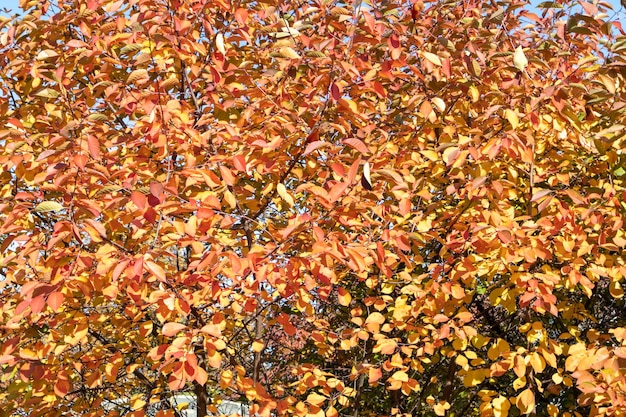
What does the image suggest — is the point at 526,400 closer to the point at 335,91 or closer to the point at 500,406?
the point at 500,406

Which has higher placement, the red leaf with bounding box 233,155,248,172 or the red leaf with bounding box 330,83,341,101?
the red leaf with bounding box 330,83,341,101

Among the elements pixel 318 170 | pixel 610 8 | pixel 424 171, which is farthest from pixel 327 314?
pixel 610 8

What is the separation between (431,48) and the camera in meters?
2.97

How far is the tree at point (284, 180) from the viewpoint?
2246 mm

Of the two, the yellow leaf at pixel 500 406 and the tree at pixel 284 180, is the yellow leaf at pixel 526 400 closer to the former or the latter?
the tree at pixel 284 180

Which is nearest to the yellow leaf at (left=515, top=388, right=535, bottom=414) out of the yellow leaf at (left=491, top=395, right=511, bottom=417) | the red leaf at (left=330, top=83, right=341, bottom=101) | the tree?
the tree

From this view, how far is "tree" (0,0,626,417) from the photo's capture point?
2246 millimetres

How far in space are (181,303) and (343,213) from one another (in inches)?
29.1

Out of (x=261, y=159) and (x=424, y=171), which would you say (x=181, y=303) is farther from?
(x=424, y=171)

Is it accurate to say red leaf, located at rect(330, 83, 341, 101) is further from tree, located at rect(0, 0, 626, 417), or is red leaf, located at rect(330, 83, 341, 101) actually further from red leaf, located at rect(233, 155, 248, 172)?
red leaf, located at rect(233, 155, 248, 172)

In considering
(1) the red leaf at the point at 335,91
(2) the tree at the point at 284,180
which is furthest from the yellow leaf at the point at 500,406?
(1) the red leaf at the point at 335,91

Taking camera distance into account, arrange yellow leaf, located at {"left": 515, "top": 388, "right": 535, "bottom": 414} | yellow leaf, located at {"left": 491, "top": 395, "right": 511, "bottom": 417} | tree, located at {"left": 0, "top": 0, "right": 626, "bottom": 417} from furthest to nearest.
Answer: yellow leaf, located at {"left": 491, "top": 395, "right": 511, "bottom": 417} < yellow leaf, located at {"left": 515, "top": 388, "right": 535, "bottom": 414} < tree, located at {"left": 0, "top": 0, "right": 626, "bottom": 417}

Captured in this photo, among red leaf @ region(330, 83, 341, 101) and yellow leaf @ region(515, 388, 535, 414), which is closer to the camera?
red leaf @ region(330, 83, 341, 101)

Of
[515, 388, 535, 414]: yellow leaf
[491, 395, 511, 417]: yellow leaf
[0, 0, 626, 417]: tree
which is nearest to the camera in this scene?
[0, 0, 626, 417]: tree
